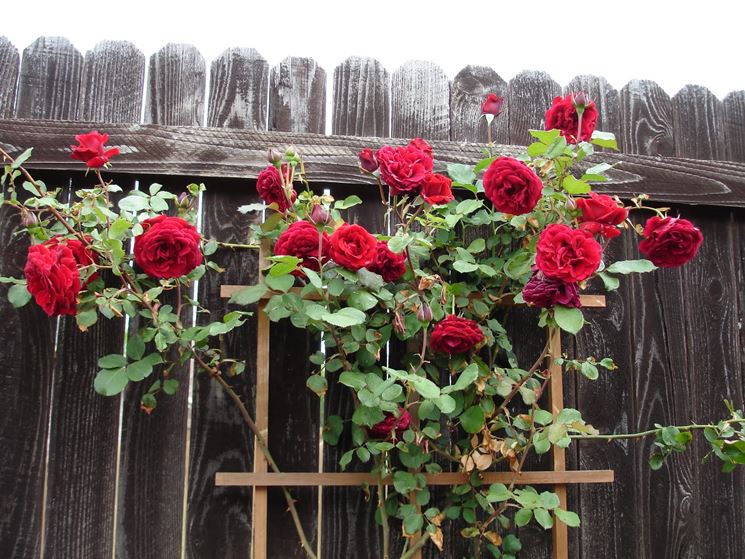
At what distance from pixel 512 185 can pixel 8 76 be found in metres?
1.21

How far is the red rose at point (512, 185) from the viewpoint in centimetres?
136

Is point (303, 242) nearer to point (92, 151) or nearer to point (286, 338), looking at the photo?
point (286, 338)

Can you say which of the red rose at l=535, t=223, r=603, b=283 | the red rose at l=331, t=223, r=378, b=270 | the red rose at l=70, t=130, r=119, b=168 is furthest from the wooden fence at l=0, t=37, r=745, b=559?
the red rose at l=535, t=223, r=603, b=283

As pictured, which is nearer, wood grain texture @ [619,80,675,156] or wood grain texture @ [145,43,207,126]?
wood grain texture @ [145,43,207,126]

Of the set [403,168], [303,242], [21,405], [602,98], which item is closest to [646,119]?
[602,98]

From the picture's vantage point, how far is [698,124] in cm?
200

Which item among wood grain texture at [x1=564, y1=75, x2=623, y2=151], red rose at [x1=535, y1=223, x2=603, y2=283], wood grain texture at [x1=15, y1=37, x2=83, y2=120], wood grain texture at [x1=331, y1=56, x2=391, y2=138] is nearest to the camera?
red rose at [x1=535, y1=223, x2=603, y2=283]

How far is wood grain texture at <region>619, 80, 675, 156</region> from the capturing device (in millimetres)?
1957

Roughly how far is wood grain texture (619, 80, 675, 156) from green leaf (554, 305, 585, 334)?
82 centimetres

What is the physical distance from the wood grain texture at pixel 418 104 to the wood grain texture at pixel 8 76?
2.98ft

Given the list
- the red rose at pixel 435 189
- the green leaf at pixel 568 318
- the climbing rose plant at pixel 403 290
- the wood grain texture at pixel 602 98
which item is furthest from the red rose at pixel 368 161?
the wood grain texture at pixel 602 98

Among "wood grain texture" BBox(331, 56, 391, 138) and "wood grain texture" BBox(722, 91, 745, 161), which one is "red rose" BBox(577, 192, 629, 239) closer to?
"wood grain texture" BBox(331, 56, 391, 138)

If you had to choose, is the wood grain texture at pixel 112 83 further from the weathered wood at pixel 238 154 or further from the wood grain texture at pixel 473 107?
the wood grain texture at pixel 473 107

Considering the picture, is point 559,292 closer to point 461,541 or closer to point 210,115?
point 461,541
